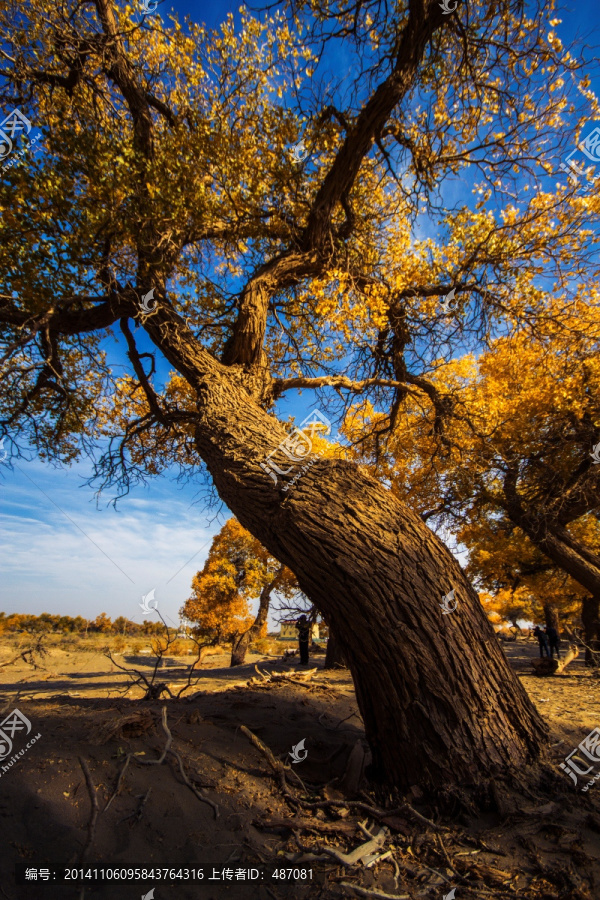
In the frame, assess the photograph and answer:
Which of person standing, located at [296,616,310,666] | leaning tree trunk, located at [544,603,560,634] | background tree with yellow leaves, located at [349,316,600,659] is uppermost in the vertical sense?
background tree with yellow leaves, located at [349,316,600,659]

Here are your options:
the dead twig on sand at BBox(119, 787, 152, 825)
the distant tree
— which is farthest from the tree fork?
the distant tree

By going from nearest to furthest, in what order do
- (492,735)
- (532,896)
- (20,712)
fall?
(532,896) < (492,735) < (20,712)

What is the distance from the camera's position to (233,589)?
17.5 m

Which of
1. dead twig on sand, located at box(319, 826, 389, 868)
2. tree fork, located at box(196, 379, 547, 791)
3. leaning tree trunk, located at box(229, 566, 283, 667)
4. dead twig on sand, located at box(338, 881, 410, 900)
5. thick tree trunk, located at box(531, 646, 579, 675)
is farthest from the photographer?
leaning tree trunk, located at box(229, 566, 283, 667)

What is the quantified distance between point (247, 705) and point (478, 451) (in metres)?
6.46

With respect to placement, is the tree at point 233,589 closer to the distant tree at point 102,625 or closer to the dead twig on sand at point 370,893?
the dead twig on sand at point 370,893

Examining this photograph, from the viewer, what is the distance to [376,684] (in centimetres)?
259

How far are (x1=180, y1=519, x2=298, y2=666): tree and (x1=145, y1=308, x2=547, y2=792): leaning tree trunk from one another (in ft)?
46.0

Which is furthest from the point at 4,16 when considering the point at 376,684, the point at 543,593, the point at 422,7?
the point at 543,593

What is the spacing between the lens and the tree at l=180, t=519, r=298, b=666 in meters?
17.1

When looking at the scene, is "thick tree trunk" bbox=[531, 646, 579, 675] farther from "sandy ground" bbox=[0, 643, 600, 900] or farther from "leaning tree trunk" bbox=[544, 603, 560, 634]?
"leaning tree trunk" bbox=[544, 603, 560, 634]

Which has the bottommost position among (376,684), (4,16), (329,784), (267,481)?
(329,784)

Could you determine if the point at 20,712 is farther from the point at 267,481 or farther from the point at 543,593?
the point at 543,593

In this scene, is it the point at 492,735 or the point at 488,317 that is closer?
the point at 492,735
